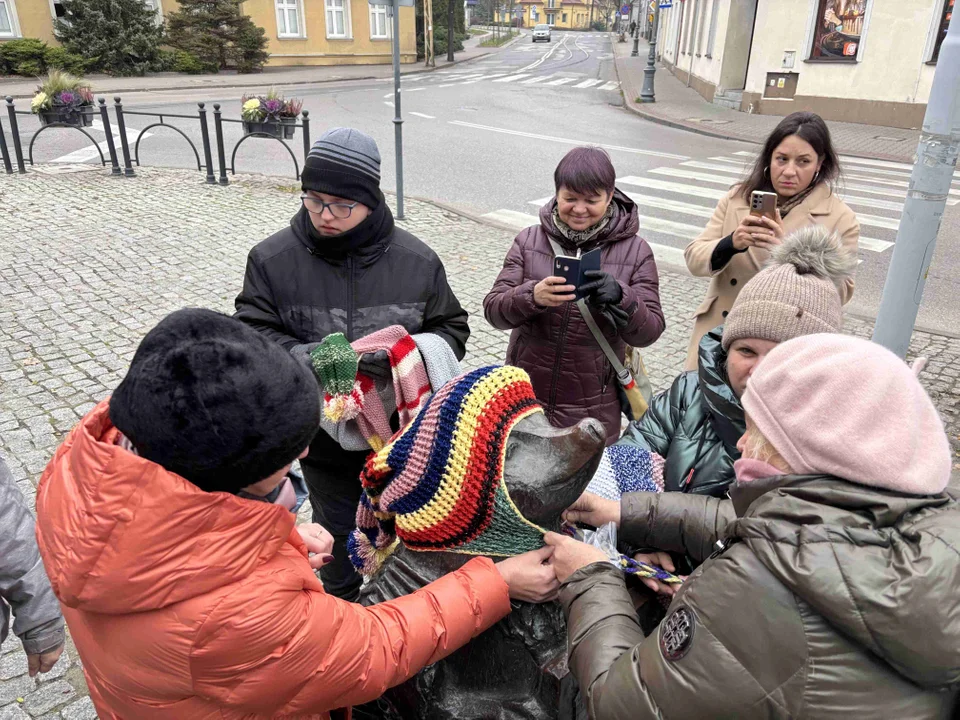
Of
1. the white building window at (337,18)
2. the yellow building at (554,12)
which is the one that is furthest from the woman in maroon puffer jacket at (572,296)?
the yellow building at (554,12)

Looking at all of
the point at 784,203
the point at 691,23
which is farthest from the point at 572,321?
the point at 691,23

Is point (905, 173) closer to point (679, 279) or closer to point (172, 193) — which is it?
point (679, 279)

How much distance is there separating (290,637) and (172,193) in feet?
31.8

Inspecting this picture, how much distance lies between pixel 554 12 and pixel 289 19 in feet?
263

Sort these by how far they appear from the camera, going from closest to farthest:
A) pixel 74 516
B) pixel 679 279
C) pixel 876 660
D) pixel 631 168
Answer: pixel 876 660 → pixel 74 516 → pixel 679 279 → pixel 631 168

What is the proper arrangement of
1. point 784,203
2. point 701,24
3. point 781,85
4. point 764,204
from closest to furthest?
point 764,204
point 784,203
point 781,85
point 701,24

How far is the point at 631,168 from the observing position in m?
12.2

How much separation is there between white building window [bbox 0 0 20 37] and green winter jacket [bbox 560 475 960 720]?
31.1m

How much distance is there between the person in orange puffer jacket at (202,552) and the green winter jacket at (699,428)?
834 mm

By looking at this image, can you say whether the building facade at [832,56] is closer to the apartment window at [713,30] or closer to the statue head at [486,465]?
the apartment window at [713,30]

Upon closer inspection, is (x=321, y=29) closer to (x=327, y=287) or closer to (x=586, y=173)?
(x=586, y=173)

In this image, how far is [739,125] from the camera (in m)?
17.4

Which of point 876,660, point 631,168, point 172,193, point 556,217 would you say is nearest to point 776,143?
point 556,217

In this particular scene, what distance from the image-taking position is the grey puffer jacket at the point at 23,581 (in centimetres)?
179
